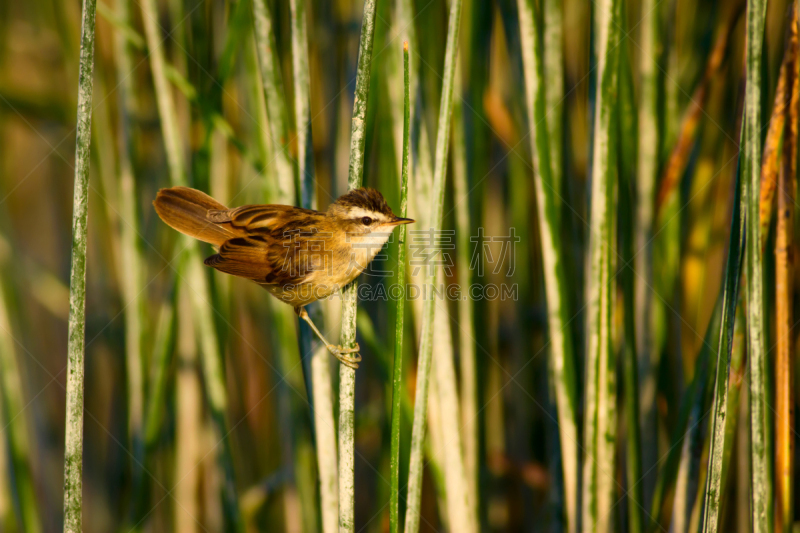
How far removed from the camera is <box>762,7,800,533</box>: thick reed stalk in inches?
63.3

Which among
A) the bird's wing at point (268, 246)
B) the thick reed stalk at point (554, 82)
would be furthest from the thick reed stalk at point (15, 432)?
the thick reed stalk at point (554, 82)

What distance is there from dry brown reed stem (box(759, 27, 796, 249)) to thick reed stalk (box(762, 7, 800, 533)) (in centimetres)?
1

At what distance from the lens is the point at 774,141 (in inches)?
62.9

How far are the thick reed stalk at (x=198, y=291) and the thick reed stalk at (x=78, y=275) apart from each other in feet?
2.42

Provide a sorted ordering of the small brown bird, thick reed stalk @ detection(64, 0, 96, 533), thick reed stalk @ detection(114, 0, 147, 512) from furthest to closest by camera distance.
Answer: thick reed stalk @ detection(114, 0, 147, 512), the small brown bird, thick reed stalk @ detection(64, 0, 96, 533)

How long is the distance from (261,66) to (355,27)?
0.74 meters

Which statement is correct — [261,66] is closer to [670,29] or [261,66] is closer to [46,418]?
[670,29]

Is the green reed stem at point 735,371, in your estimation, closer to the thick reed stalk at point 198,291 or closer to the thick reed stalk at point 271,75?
the thick reed stalk at point 271,75

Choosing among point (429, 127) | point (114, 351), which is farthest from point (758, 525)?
point (114, 351)

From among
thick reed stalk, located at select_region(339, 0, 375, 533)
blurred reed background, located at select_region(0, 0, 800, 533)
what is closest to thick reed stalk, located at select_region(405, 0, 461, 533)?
blurred reed background, located at select_region(0, 0, 800, 533)

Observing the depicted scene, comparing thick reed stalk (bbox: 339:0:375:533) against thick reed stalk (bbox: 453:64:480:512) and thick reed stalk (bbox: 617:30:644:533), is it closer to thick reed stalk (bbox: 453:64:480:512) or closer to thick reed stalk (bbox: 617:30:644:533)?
thick reed stalk (bbox: 453:64:480:512)

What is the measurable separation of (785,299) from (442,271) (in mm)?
1094

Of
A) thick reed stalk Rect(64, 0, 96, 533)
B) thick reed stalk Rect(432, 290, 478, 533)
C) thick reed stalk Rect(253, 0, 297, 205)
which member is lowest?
thick reed stalk Rect(432, 290, 478, 533)

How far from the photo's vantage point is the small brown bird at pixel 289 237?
192 cm
